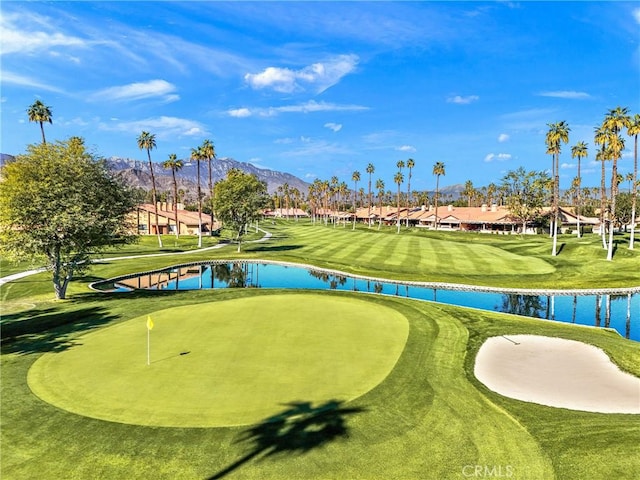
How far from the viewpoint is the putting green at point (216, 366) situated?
12195mm

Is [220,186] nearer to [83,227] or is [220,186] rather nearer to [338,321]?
[83,227]

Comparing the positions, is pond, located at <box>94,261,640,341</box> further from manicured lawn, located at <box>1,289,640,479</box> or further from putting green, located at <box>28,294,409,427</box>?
manicured lawn, located at <box>1,289,640,479</box>

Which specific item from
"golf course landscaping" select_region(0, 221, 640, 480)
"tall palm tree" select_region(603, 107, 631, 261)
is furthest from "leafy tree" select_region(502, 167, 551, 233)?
"golf course landscaping" select_region(0, 221, 640, 480)

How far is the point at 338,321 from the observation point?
22156mm

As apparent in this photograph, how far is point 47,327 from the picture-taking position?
21.3 meters

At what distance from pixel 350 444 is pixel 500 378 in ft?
27.1

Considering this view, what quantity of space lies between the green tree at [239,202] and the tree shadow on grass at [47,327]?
31.5m

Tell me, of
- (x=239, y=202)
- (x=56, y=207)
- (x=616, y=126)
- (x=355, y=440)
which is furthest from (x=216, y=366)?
(x=616, y=126)

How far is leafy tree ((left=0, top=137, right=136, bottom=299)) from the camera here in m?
26.5

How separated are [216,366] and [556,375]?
→ 14.0m

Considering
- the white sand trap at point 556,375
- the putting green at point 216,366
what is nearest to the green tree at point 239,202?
the putting green at point 216,366

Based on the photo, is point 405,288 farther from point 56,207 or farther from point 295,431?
point 56,207

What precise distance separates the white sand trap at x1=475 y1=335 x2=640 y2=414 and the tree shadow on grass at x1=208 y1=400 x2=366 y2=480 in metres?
6.90

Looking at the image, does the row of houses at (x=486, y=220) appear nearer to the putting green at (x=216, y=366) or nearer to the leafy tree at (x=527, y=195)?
the leafy tree at (x=527, y=195)
